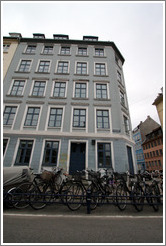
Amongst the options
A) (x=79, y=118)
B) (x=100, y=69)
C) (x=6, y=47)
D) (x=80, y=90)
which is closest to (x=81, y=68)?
(x=100, y=69)

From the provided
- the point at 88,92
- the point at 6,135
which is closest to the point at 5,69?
the point at 6,135

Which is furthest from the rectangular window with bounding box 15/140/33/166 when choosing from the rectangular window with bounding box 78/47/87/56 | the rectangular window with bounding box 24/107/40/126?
the rectangular window with bounding box 78/47/87/56

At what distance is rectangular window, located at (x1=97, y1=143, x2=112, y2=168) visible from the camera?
9.46m

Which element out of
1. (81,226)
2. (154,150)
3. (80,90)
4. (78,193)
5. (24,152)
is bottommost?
(81,226)

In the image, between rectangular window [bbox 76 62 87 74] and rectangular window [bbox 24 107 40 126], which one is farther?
rectangular window [bbox 76 62 87 74]

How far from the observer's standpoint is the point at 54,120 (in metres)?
11.0

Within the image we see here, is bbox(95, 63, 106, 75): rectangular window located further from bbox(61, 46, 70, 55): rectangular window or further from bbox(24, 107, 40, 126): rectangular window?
bbox(24, 107, 40, 126): rectangular window

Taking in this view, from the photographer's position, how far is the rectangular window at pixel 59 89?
40.3 feet

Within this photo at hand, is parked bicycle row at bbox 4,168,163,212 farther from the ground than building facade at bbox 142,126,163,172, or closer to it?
closer to it

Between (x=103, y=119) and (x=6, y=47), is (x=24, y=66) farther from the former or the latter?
(x=103, y=119)

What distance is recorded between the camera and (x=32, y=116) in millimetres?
11078

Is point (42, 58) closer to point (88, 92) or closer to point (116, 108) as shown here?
point (88, 92)

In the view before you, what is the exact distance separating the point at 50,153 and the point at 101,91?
8493 mm

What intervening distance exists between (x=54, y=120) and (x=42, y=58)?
957 centimetres
